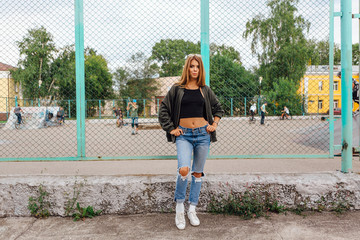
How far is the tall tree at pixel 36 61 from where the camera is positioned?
13.2 feet

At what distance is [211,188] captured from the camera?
11.3 ft

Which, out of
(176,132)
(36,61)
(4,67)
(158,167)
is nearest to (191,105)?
(176,132)

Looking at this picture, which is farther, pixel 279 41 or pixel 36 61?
pixel 36 61

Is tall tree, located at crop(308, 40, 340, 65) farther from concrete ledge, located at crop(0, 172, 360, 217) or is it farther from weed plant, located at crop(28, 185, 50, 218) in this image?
weed plant, located at crop(28, 185, 50, 218)

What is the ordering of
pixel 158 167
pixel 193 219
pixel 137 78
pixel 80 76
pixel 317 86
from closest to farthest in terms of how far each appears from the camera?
pixel 193 219 → pixel 80 76 → pixel 317 86 → pixel 137 78 → pixel 158 167

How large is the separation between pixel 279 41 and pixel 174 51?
56.2 inches

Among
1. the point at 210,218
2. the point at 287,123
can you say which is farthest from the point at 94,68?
the point at 287,123

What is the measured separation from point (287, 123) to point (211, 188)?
2.34 metres

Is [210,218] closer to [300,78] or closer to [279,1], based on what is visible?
[300,78]

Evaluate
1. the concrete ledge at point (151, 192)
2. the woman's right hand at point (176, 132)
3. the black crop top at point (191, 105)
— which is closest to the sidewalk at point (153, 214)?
the concrete ledge at point (151, 192)

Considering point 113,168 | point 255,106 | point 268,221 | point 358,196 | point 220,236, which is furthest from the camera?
point 113,168

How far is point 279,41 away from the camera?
3.92 metres

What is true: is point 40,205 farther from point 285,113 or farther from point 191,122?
point 285,113

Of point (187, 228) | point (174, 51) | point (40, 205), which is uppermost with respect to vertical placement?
point (174, 51)
